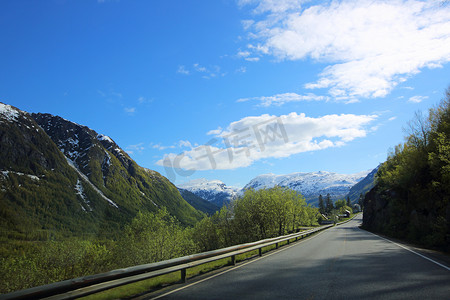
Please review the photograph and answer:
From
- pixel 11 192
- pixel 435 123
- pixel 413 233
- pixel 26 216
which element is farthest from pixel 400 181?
pixel 11 192

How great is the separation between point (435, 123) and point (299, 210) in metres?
25.1

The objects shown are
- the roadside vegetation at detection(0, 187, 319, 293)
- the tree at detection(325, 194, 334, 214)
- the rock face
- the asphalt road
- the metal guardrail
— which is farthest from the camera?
the tree at detection(325, 194, 334, 214)

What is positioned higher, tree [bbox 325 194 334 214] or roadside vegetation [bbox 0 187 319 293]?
roadside vegetation [bbox 0 187 319 293]

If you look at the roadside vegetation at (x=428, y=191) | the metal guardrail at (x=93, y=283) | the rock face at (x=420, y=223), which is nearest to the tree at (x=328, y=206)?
the rock face at (x=420, y=223)

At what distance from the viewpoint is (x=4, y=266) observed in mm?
28672

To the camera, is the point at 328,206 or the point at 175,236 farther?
the point at 328,206

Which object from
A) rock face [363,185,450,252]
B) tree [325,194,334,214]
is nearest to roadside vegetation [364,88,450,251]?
rock face [363,185,450,252]

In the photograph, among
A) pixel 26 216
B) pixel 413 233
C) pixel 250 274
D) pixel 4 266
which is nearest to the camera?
pixel 250 274

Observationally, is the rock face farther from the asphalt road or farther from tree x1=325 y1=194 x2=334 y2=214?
tree x1=325 y1=194 x2=334 y2=214

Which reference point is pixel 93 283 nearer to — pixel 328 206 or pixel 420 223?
pixel 420 223

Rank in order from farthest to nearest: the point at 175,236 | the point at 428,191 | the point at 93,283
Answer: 1. the point at 175,236
2. the point at 428,191
3. the point at 93,283

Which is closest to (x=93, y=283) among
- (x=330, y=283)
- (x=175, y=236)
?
(x=330, y=283)

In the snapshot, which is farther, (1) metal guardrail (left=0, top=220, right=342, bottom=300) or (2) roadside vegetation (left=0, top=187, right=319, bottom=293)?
(2) roadside vegetation (left=0, top=187, right=319, bottom=293)

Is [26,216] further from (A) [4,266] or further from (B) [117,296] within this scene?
(B) [117,296]
